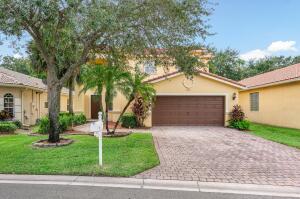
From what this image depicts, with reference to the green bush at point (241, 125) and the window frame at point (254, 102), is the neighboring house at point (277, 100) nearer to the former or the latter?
the window frame at point (254, 102)

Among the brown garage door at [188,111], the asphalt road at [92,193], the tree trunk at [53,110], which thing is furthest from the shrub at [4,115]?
the asphalt road at [92,193]

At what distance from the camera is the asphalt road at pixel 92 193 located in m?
5.33

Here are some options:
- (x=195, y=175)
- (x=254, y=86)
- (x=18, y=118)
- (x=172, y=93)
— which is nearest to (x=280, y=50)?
(x=254, y=86)

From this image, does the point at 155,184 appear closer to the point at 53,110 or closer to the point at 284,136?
the point at 53,110

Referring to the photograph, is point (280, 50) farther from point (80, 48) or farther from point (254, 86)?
point (80, 48)

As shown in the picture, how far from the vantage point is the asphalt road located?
533 cm

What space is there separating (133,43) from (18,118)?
510 inches

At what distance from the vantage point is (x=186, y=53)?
10.6 metres

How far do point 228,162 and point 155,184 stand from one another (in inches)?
127

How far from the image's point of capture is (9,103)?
62.1ft

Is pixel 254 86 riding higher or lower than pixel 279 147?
higher

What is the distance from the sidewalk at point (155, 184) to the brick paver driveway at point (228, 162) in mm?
335

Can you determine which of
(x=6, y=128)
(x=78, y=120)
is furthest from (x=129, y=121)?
(x=6, y=128)

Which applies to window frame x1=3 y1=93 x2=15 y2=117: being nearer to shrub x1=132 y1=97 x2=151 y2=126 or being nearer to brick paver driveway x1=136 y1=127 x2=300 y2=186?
shrub x1=132 y1=97 x2=151 y2=126
